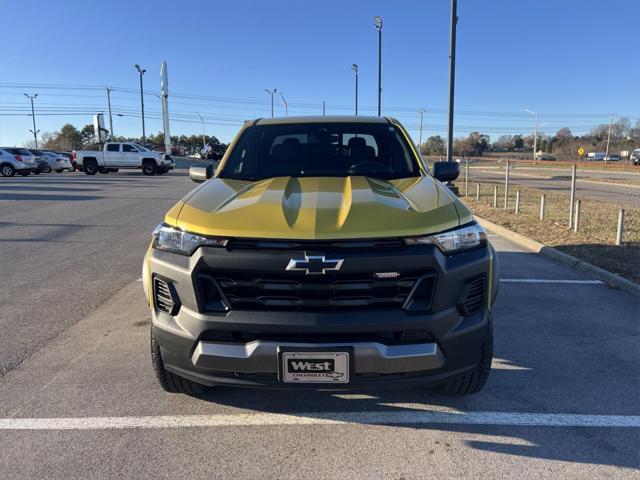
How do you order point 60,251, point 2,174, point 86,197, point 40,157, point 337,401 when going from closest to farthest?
point 337,401, point 60,251, point 86,197, point 2,174, point 40,157

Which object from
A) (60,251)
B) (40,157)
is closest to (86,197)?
(60,251)

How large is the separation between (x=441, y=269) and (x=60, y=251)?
7.15m

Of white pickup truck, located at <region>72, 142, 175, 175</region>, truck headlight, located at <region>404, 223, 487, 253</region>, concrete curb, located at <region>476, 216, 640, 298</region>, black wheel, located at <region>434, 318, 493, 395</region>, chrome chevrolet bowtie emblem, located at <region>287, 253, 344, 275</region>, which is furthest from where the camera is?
white pickup truck, located at <region>72, 142, 175, 175</region>

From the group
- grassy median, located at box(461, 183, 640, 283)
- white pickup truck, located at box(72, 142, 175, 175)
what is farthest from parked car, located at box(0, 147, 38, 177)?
grassy median, located at box(461, 183, 640, 283)

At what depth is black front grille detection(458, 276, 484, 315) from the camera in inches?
104

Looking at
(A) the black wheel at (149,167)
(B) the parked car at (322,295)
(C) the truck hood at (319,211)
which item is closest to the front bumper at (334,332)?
(B) the parked car at (322,295)

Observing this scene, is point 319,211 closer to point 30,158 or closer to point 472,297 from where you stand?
point 472,297

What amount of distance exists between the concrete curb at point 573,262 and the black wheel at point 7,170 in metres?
29.5

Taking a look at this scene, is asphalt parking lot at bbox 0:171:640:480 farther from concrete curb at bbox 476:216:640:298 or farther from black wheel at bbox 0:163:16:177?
black wheel at bbox 0:163:16:177

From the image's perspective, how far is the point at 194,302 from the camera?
2.62 meters

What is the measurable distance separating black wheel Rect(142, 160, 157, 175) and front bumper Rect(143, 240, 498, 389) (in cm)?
3260

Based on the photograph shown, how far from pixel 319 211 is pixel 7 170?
32821mm

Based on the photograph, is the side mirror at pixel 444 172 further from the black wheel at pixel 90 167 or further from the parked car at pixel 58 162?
the parked car at pixel 58 162

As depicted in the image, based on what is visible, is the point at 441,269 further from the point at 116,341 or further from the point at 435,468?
the point at 116,341
